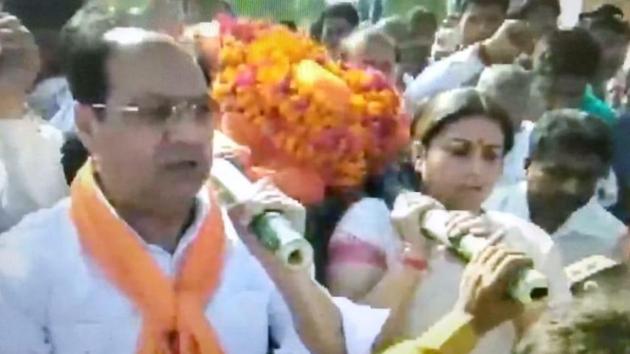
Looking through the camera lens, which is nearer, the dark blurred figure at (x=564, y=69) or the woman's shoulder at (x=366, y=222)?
the woman's shoulder at (x=366, y=222)

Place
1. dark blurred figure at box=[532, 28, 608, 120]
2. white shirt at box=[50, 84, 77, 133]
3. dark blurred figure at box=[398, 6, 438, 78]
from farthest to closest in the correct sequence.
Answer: dark blurred figure at box=[398, 6, 438, 78] < dark blurred figure at box=[532, 28, 608, 120] < white shirt at box=[50, 84, 77, 133]

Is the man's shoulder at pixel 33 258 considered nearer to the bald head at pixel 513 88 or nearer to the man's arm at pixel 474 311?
the man's arm at pixel 474 311

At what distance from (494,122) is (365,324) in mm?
482

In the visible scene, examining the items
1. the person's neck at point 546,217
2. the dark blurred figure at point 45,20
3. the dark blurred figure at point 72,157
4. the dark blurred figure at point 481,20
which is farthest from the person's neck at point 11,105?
the dark blurred figure at point 481,20

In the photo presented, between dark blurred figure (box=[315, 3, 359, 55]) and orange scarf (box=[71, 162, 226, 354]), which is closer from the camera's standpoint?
orange scarf (box=[71, 162, 226, 354])

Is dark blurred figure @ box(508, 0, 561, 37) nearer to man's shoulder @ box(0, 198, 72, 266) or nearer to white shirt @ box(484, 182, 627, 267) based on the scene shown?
white shirt @ box(484, 182, 627, 267)

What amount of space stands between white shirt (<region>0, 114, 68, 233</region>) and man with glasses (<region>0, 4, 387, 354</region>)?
1.57ft

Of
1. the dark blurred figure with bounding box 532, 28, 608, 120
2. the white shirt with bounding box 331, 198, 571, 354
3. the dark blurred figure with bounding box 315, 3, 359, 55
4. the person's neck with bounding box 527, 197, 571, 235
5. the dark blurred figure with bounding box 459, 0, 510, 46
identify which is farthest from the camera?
the dark blurred figure with bounding box 315, 3, 359, 55

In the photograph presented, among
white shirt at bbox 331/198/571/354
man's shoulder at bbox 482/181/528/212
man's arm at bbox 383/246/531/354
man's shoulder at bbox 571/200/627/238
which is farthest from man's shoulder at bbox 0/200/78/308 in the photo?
man's shoulder at bbox 571/200/627/238

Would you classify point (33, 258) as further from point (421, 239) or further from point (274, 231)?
point (421, 239)

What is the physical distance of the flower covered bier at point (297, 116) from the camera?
2252 millimetres

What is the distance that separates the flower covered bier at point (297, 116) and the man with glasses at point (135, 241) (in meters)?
0.39

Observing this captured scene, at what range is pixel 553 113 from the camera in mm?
2949

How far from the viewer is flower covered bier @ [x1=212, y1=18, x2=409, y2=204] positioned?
2252mm
